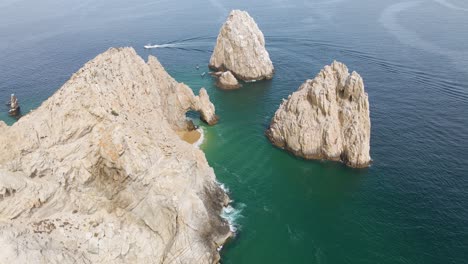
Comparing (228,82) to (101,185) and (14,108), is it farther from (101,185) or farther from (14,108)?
(101,185)

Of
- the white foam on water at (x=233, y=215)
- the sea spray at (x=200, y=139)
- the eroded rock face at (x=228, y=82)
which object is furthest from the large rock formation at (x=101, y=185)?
the eroded rock face at (x=228, y=82)

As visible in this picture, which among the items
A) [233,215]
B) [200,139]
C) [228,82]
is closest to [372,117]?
[200,139]

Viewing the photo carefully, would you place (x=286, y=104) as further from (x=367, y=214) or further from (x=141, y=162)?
(x=141, y=162)

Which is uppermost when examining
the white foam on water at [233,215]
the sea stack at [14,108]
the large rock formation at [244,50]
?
the large rock formation at [244,50]

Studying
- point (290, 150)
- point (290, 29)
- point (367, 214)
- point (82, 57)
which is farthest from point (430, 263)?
point (82, 57)

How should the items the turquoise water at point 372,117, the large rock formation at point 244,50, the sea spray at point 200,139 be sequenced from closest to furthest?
the turquoise water at point 372,117 < the sea spray at point 200,139 < the large rock formation at point 244,50

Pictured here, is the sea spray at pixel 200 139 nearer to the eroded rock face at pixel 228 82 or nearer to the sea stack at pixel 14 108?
the eroded rock face at pixel 228 82
